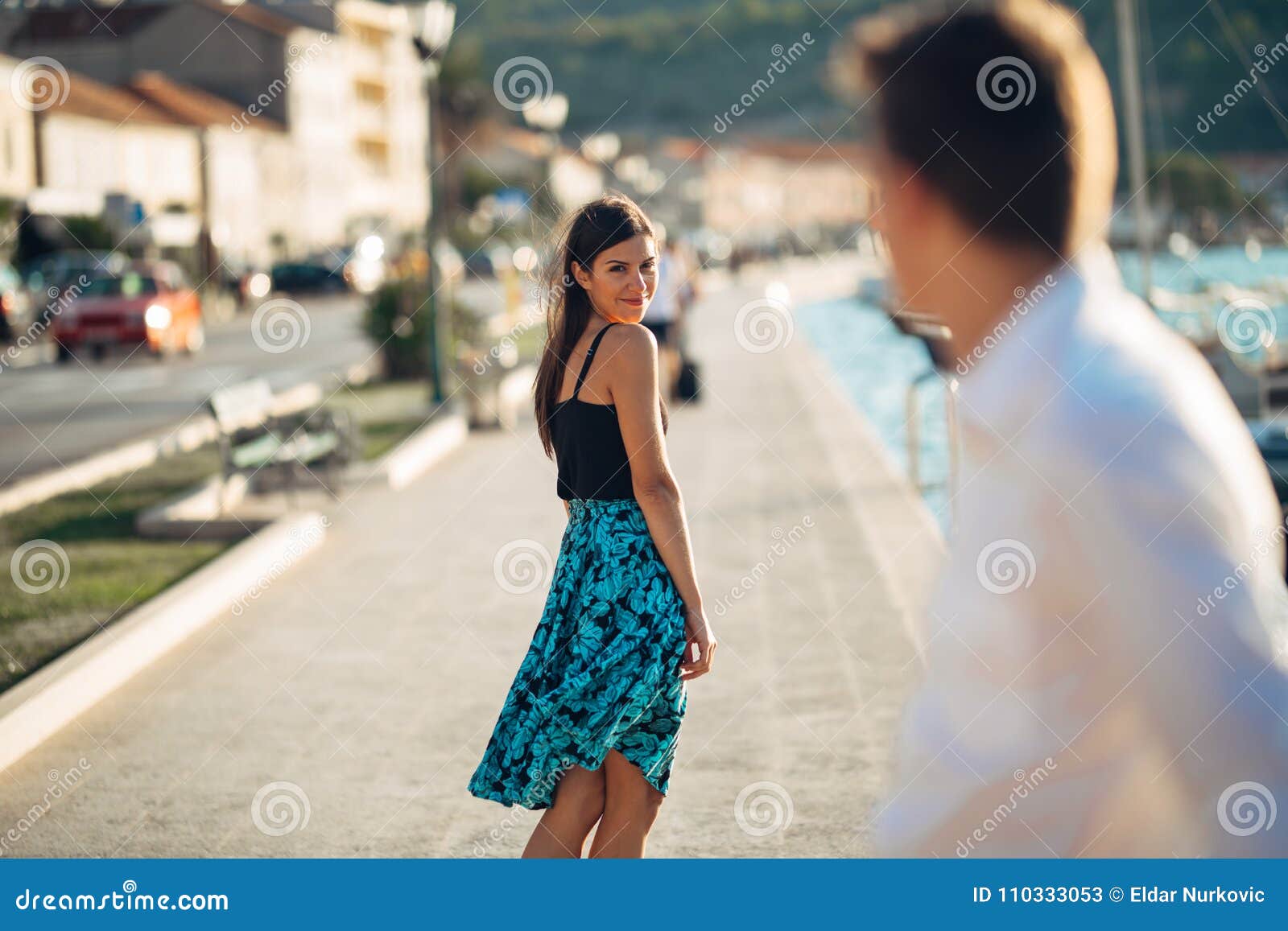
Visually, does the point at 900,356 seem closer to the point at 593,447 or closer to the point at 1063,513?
the point at 593,447

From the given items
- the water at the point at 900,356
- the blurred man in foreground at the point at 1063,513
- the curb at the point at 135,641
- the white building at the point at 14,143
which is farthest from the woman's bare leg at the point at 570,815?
the white building at the point at 14,143

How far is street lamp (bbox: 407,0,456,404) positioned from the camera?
1720 centimetres

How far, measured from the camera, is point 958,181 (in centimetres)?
153

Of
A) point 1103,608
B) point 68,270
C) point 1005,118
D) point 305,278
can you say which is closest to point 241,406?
point 1005,118

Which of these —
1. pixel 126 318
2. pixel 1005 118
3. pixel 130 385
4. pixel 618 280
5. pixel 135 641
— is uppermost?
pixel 1005 118

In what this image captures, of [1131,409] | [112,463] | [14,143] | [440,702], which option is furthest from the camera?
[14,143]

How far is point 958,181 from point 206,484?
1097cm

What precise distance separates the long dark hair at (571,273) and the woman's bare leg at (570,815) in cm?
69

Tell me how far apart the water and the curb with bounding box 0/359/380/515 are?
618cm

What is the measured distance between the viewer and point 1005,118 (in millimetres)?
1518

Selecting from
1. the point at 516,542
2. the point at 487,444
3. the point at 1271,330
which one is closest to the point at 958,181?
the point at 516,542

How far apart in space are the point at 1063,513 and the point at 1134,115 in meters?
A: 25.4

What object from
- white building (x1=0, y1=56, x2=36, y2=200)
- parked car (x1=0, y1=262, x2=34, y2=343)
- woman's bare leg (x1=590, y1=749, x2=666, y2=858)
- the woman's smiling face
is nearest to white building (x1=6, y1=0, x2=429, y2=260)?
white building (x1=0, y1=56, x2=36, y2=200)
